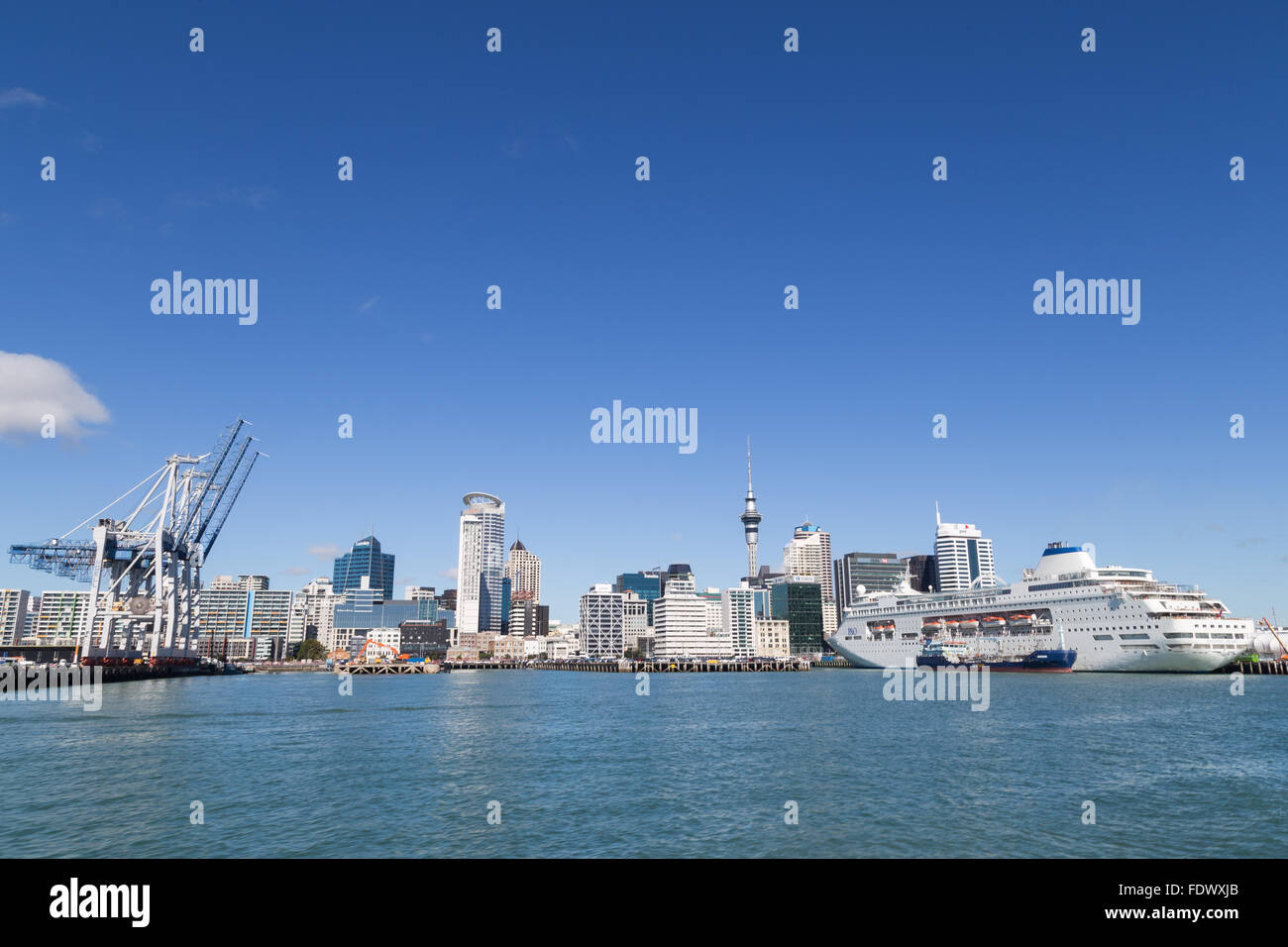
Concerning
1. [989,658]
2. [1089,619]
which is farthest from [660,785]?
[989,658]

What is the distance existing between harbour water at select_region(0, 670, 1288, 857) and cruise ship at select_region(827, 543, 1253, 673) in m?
41.1

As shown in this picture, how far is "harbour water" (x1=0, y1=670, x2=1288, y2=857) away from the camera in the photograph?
20016 mm

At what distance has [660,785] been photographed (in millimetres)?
27828

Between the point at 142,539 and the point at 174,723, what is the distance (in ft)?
242

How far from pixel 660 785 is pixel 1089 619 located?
8947cm

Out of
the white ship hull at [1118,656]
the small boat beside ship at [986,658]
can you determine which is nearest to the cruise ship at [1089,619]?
the white ship hull at [1118,656]

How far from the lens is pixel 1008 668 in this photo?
107625mm

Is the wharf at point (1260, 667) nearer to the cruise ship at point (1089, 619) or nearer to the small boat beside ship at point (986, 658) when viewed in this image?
the cruise ship at point (1089, 619)

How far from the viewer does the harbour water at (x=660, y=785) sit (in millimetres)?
20016

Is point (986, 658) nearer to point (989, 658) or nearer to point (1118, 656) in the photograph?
point (989, 658)

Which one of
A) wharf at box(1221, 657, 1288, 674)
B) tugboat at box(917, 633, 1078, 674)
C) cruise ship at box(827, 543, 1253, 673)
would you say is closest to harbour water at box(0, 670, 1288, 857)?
cruise ship at box(827, 543, 1253, 673)

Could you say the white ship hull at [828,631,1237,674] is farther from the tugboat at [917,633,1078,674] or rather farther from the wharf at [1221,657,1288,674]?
the wharf at [1221,657,1288,674]
